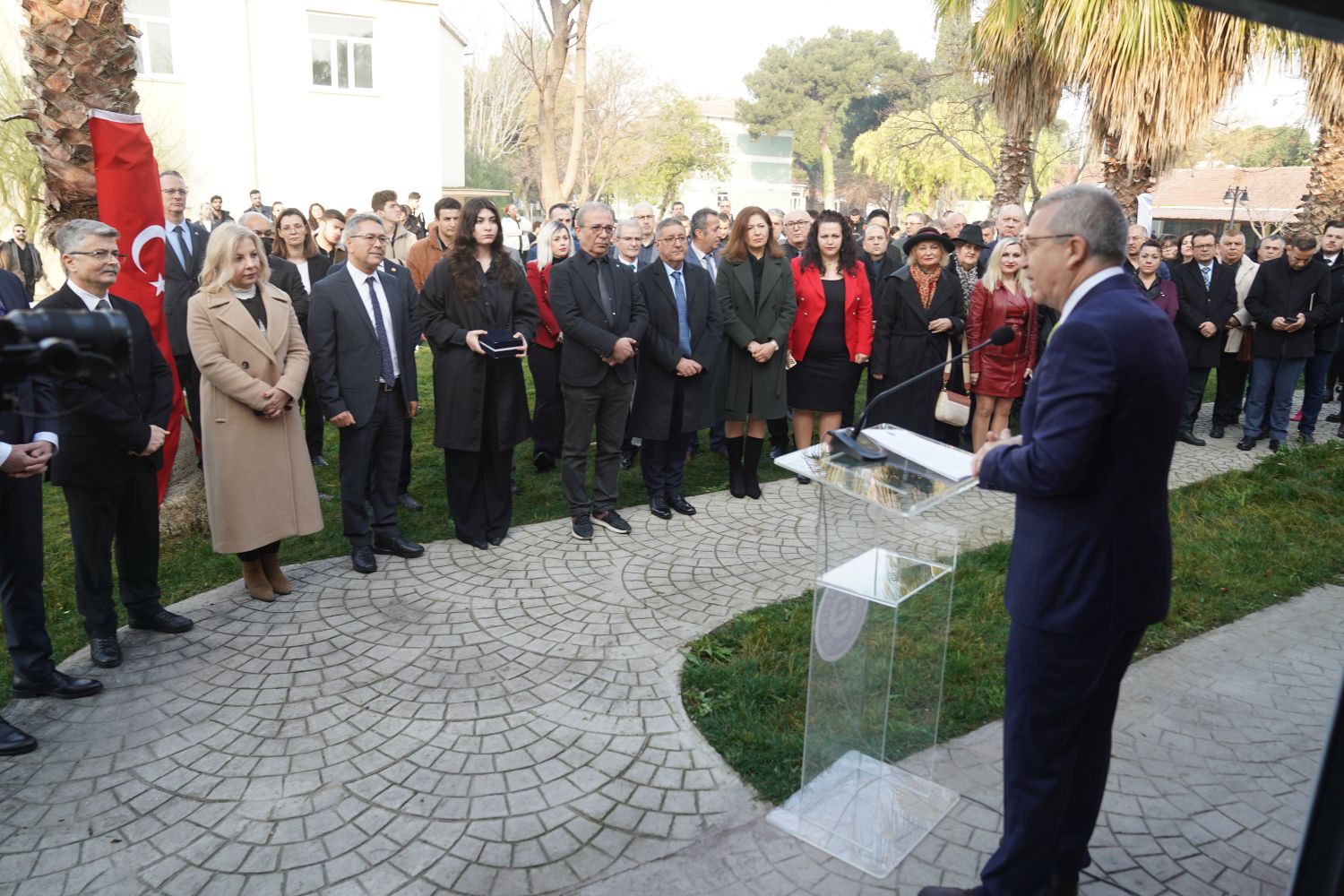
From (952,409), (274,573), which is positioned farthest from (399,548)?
(952,409)

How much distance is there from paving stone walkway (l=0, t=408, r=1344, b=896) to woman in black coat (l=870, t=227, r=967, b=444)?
2.86m

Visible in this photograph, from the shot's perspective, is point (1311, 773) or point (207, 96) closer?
point (1311, 773)

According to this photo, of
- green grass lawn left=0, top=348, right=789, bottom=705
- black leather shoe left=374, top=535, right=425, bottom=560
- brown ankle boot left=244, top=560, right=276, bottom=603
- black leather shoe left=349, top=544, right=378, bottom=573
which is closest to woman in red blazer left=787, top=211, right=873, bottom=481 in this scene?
green grass lawn left=0, top=348, right=789, bottom=705

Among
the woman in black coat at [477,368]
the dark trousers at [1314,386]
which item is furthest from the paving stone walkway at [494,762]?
the dark trousers at [1314,386]

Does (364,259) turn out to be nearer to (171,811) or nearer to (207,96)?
(171,811)

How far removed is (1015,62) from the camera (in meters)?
12.5

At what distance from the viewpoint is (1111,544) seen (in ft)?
8.22

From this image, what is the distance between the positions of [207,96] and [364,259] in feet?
72.2

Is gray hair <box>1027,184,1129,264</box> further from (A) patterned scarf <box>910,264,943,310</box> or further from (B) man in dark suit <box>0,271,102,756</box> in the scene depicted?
(A) patterned scarf <box>910,264,943,310</box>

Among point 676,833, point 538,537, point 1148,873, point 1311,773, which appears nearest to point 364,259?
point 538,537

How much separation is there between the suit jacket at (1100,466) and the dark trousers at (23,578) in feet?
13.9

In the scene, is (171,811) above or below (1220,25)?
below

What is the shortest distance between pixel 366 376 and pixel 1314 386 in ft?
33.1

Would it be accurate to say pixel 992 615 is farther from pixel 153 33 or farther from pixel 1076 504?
pixel 153 33
